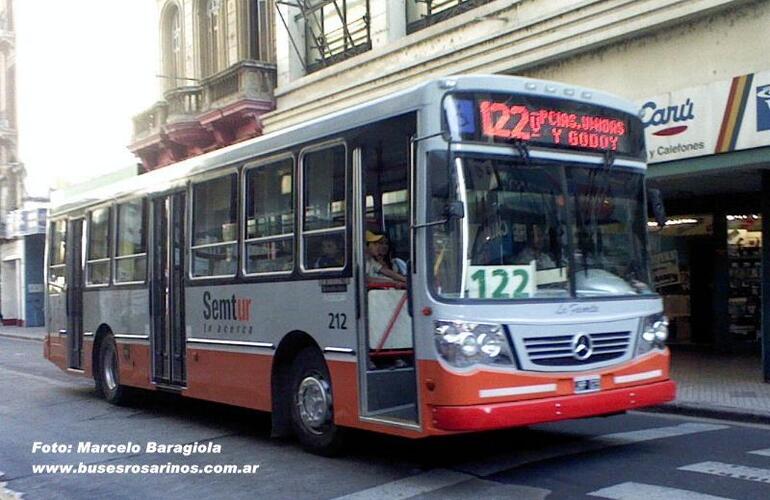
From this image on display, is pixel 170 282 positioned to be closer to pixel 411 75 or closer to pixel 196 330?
pixel 196 330

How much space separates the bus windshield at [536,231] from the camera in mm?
7367

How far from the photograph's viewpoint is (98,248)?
13812 mm

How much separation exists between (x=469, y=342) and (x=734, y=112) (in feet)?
23.8

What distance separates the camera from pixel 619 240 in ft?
27.1

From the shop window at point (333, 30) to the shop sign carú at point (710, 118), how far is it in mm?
8716

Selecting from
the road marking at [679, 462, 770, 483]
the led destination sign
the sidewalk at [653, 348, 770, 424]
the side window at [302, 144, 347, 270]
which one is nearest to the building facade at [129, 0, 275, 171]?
the sidewalk at [653, 348, 770, 424]

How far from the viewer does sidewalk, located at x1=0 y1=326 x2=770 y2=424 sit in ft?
36.5

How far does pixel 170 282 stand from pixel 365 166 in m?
4.25

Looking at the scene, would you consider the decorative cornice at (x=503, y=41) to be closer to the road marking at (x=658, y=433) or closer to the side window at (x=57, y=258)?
the road marking at (x=658, y=433)

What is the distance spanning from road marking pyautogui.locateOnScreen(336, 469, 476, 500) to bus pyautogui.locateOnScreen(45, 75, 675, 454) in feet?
1.35

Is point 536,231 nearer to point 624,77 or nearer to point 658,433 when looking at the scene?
point 658,433

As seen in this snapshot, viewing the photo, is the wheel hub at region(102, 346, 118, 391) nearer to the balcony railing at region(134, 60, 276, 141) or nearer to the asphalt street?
the asphalt street

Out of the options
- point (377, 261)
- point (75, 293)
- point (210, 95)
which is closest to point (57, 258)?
point (75, 293)

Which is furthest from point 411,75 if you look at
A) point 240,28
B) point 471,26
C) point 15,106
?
point 15,106
